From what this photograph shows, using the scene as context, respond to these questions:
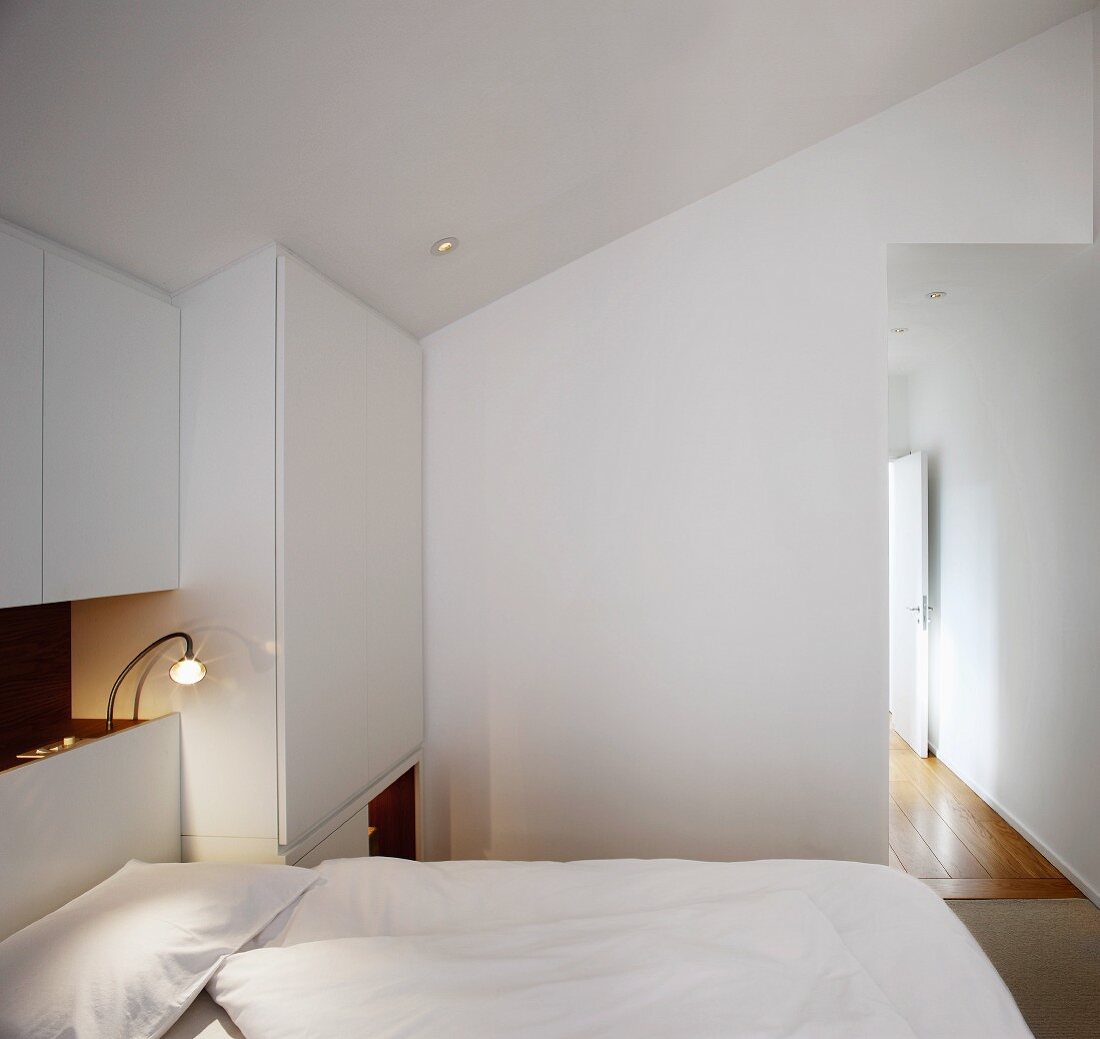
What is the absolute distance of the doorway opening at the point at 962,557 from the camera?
10.4 ft

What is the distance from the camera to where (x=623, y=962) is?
1.43 meters

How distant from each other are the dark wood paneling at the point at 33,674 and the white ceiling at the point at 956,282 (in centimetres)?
313

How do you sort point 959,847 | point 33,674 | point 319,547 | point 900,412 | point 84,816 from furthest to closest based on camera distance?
point 900,412 < point 959,847 < point 319,547 < point 33,674 < point 84,816

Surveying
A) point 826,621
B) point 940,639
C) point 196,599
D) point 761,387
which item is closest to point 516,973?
point 196,599

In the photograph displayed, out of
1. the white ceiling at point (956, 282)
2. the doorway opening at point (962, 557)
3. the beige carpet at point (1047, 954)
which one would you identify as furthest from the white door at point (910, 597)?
the beige carpet at point (1047, 954)

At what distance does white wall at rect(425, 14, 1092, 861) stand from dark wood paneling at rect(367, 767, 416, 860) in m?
0.10

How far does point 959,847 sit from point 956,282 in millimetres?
2581

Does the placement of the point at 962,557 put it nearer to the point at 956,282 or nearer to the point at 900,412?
the point at 900,412

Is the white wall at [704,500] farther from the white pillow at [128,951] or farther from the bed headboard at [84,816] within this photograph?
the white pillow at [128,951]

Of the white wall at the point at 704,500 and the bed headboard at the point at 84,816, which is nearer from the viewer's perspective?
the bed headboard at the point at 84,816

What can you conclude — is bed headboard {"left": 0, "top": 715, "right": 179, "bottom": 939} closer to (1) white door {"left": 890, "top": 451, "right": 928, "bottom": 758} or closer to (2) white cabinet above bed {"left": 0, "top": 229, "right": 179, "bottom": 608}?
(2) white cabinet above bed {"left": 0, "top": 229, "right": 179, "bottom": 608}

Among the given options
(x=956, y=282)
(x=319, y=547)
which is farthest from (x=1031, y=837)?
(x=319, y=547)

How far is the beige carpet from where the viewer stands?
2.23 metres

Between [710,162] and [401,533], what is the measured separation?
1.79 m
